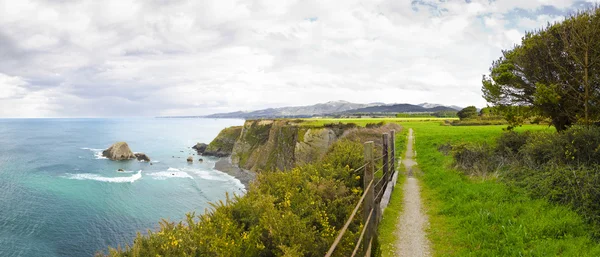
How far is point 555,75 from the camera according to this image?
18.5 metres

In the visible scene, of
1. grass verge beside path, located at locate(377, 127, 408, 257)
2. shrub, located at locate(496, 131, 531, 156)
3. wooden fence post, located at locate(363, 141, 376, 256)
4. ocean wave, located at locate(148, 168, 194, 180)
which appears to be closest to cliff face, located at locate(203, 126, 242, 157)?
ocean wave, located at locate(148, 168, 194, 180)

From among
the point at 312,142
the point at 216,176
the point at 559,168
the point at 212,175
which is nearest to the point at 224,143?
the point at 212,175

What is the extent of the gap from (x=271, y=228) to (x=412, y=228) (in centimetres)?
500

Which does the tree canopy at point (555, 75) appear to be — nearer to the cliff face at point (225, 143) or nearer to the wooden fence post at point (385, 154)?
the wooden fence post at point (385, 154)

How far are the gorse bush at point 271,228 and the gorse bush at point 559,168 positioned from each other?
562 cm

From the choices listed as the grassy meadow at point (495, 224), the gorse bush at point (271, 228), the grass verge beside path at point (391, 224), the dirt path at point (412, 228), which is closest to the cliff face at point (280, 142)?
the grass verge beside path at point (391, 224)

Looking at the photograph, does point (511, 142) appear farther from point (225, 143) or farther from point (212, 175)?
point (225, 143)

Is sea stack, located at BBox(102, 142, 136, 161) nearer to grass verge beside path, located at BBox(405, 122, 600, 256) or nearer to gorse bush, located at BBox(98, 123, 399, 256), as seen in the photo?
gorse bush, located at BBox(98, 123, 399, 256)

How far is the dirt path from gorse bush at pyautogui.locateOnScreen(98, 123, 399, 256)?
4.45ft

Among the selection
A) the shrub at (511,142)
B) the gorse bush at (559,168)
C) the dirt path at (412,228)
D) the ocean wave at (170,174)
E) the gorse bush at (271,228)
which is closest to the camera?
the gorse bush at (271,228)

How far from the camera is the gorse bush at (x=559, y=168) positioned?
802cm

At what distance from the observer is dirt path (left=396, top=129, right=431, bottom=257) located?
765 centimetres

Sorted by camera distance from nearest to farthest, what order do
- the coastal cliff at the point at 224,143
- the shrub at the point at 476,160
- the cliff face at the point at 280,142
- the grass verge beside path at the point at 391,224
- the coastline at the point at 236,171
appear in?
the grass verge beside path at the point at 391,224 < the shrub at the point at 476,160 < the cliff face at the point at 280,142 < the coastline at the point at 236,171 < the coastal cliff at the point at 224,143

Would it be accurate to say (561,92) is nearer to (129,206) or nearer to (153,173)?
(129,206)
